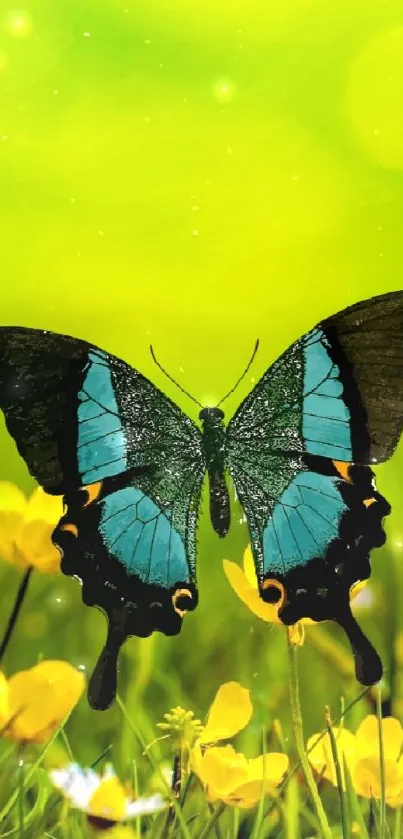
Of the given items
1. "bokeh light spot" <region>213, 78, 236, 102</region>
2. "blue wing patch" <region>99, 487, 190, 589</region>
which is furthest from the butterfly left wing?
"bokeh light spot" <region>213, 78, 236, 102</region>

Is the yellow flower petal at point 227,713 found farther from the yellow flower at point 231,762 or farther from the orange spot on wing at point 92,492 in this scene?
the orange spot on wing at point 92,492

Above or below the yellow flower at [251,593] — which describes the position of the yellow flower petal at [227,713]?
below

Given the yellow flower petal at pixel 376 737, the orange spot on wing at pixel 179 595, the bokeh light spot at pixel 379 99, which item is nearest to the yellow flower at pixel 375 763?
the yellow flower petal at pixel 376 737

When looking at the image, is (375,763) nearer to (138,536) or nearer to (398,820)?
(398,820)

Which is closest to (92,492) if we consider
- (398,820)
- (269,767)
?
(269,767)

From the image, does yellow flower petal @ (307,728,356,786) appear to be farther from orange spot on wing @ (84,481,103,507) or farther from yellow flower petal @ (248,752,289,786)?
orange spot on wing @ (84,481,103,507)

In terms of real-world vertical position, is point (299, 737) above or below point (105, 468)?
below
